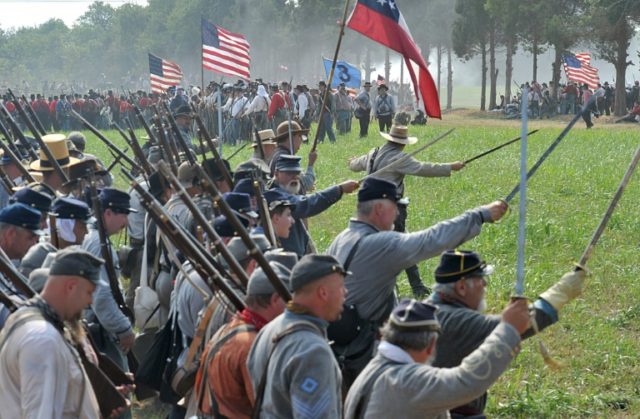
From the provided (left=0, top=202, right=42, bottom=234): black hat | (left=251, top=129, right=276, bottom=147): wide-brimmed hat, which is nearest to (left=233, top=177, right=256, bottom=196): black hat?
(left=0, top=202, right=42, bottom=234): black hat

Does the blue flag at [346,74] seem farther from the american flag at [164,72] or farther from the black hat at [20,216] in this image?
the black hat at [20,216]

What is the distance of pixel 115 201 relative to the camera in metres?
8.02

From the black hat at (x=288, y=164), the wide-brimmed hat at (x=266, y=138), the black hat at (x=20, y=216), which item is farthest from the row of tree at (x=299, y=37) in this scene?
the black hat at (x=20, y=216)

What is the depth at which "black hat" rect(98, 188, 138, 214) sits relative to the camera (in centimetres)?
800

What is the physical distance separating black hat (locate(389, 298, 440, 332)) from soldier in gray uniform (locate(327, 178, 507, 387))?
190 cm

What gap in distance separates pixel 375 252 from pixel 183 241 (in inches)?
52.9

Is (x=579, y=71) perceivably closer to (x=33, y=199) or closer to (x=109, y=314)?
(x=33, y=199)

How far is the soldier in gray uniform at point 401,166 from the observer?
33.9 ft

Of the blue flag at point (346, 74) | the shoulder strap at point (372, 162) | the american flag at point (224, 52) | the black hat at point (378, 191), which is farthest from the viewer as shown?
the blue flag at point (346, 74)

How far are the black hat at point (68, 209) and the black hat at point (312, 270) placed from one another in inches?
137

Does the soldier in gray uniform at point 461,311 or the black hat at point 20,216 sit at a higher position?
the black hat at point 20,216

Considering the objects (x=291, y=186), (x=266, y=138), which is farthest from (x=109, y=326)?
(x=266, y=138)

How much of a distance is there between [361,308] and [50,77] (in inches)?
5805

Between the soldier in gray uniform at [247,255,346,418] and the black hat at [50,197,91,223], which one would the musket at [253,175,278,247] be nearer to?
the black hat at [50,197,91,223]
